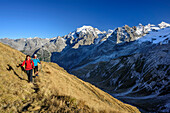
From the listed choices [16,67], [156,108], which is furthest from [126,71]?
[16,67]

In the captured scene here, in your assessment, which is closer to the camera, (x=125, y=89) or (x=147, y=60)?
(x=125, y=89)

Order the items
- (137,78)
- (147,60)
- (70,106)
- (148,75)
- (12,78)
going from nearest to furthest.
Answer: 1. (70,106)
2. (12,78)
3. (148,75)
4. (137,78)
5. (147,60)

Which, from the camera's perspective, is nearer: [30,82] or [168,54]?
[30,82]

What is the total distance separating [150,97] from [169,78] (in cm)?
2184

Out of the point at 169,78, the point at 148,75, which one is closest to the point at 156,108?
the point at 169,78

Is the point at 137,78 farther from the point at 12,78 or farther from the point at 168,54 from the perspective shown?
the point at 12,78

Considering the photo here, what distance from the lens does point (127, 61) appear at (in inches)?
5797

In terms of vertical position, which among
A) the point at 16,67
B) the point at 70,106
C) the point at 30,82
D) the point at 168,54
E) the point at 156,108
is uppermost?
the point at 168,54

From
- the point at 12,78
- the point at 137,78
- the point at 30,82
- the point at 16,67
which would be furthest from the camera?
the point at 137,78

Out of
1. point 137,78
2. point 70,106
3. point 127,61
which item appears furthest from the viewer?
point 127,61

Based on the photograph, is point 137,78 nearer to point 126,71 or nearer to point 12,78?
point 126,71

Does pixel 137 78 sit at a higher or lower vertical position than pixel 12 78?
lower

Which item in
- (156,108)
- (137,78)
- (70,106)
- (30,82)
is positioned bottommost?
(156,108)

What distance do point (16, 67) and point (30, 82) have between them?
148 inches
